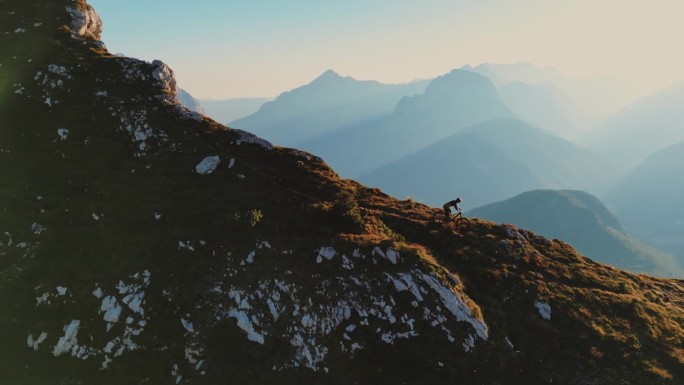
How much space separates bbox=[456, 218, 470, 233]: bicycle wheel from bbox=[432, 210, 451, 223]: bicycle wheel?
111 centimetres

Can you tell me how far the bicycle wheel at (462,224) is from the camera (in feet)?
119

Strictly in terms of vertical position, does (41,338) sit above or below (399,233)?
below

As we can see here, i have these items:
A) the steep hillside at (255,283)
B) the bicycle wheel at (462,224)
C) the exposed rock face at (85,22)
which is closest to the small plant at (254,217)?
the steep hillside at (255,283)

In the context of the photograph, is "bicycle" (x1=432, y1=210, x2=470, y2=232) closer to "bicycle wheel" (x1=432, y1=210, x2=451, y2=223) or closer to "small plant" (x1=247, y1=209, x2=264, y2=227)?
"bicycle wheel" (x1=432, y1=210, x2=451, y2=223)

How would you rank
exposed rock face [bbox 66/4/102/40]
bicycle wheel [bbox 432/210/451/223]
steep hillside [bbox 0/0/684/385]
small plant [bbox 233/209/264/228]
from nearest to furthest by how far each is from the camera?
steep hillside [bbox 0/0/684/385]
small plant [bbox 233/209/264/228]
bicycle wheel [bbox 432/210/451/223]
exposed rock face [bbox 66/4/102/40]

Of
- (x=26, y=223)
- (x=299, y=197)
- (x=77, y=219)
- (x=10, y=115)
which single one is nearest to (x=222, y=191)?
(x=299, y=197)

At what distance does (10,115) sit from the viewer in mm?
36969

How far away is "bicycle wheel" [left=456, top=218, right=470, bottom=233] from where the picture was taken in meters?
36.1

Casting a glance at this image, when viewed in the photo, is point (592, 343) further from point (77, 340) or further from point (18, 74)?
point (18, 74)

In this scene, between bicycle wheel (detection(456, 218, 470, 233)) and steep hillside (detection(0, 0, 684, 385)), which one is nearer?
steep hillside (detection(0, 0, 684, 385))

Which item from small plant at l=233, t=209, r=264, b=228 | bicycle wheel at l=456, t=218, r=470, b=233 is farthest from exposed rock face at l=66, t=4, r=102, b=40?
bicycle wheel at l=456, t=218, r=470, b=233

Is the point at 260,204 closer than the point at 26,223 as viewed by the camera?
No

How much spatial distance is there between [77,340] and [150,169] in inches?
676

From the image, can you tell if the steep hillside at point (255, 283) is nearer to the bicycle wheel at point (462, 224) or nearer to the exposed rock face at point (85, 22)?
the bicycle wheel at point (462, 224)
